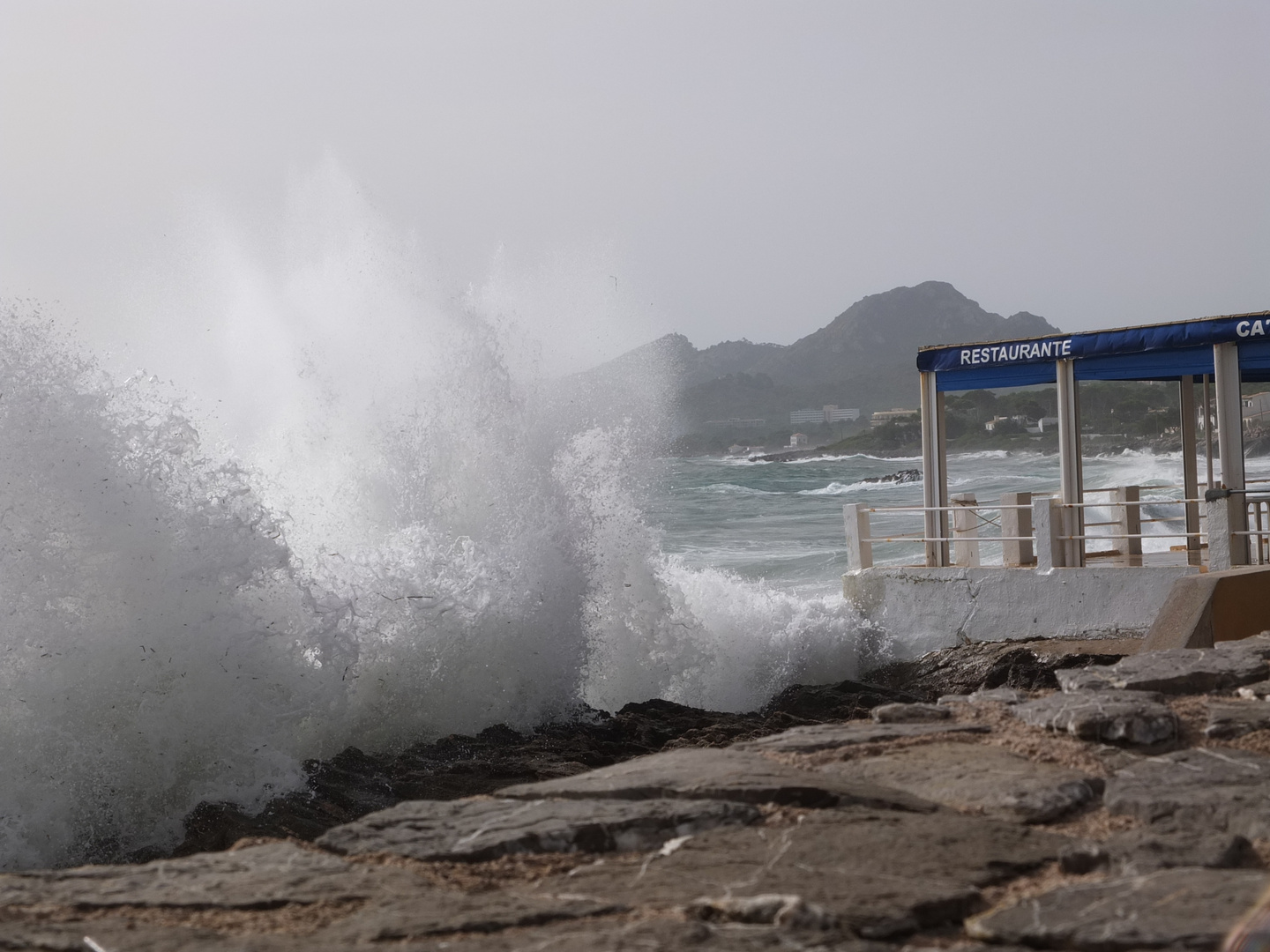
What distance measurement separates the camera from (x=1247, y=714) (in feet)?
14.0

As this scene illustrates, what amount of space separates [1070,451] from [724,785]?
11.6 meters

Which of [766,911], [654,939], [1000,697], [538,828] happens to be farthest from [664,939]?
[1000,697]

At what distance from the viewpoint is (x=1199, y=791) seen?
11.2ft

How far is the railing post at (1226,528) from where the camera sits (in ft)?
40.4

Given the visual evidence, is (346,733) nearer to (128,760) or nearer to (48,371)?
(128,760)

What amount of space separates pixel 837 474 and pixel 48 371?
70.6 meters

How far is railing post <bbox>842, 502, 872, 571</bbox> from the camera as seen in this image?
51.5 ft

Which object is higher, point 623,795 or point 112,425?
point 112,425

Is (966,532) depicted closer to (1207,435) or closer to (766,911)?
(1207,435)

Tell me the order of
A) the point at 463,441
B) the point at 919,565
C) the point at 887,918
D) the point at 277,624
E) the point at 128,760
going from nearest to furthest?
the point at 887,918 < the point at 128,760 < the point at 277,624 < the point at 463,441 < the point at 919,565

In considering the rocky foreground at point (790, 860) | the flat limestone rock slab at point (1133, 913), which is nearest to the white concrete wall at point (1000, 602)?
the rocky foreground at point (790, 860)

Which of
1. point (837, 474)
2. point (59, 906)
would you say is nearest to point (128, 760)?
point (59, 906)

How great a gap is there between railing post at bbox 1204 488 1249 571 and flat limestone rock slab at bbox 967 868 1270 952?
10.6 meters

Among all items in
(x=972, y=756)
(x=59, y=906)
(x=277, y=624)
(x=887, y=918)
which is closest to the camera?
(x=887, y=918)
